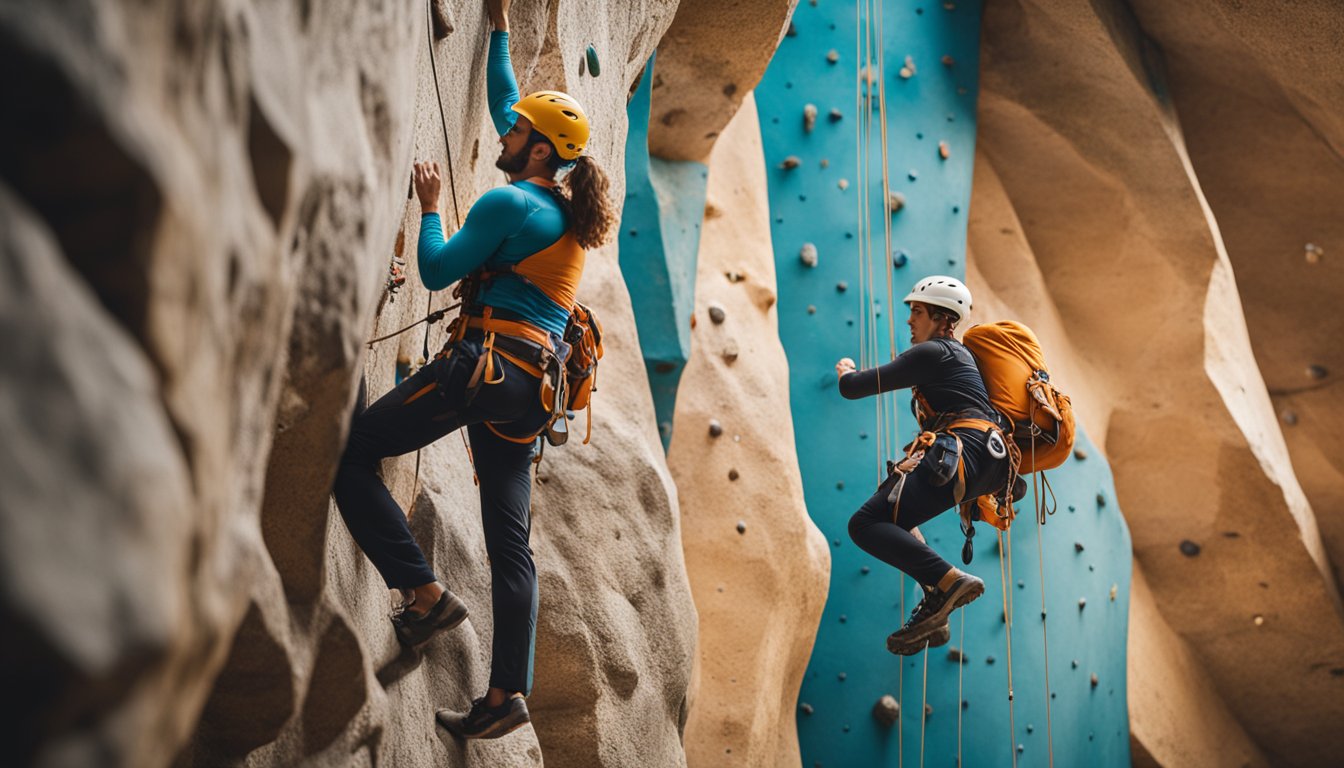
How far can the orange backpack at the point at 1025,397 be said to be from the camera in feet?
14.5

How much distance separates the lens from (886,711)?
683cm

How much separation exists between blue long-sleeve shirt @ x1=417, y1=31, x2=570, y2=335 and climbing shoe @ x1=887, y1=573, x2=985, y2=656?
1595mm

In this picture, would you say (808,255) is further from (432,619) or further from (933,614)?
(432,619)

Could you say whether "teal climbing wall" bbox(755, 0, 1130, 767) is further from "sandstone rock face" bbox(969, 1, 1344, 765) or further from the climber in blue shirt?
the climber in blue shirt

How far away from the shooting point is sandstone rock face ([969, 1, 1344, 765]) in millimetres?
8172

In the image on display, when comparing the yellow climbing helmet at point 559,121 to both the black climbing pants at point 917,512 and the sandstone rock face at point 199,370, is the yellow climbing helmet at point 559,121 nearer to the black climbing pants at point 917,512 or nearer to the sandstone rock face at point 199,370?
the sandstone rock face at point 199,370

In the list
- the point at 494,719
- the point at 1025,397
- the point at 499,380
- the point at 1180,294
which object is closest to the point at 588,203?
the point at 499,380

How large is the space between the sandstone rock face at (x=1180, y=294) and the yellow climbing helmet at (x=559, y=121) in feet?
17.9

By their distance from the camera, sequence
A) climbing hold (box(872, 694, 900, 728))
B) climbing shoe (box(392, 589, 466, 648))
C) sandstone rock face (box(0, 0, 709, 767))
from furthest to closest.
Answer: climbing hold (box(872, 694, 900, 728)) < climbing shoe (box(392, 589, 466, 648)) < sandstone rock face (box(0, 0, 709, 767))

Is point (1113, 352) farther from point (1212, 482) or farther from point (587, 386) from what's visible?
point (587, 386)

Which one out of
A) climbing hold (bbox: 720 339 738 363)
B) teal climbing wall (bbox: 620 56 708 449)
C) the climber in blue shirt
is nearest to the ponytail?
the climber in blue shirt

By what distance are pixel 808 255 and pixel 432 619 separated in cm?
468

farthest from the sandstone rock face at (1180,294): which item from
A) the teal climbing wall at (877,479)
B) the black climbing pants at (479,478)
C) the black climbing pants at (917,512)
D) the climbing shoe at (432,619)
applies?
the climbing shoe at (432,619)

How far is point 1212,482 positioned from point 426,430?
6712mm
